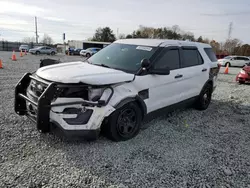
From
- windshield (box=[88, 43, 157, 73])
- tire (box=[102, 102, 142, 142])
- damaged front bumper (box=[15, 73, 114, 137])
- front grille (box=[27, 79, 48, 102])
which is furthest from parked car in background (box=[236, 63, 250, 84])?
front grille (box=[27, 79, 48, 102])

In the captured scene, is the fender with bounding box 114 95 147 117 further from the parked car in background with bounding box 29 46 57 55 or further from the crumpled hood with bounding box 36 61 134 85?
the parked car in background with bounding box 29 46 57 55

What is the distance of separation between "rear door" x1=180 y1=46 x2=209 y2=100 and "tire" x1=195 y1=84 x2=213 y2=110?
214mm

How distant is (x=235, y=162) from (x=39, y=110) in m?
3.01

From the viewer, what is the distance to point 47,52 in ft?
109

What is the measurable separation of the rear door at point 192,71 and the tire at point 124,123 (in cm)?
160

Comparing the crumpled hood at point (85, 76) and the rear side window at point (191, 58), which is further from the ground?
the rear side window at point (191, 58)

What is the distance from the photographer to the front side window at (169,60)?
4.08 m

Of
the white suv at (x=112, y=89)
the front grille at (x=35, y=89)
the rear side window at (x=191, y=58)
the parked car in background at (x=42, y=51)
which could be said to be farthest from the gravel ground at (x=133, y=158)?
the parked car in background at (x=42, y=51)

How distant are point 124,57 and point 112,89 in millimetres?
1122

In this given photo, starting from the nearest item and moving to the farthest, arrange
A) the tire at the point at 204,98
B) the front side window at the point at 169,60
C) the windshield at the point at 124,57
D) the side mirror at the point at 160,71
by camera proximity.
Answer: the side mirror at the point at 160,71
the windshield at the point at 124,57
the front side window at the point at 169,60
the tire at the point at 204,98

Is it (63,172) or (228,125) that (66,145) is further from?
(228,125)

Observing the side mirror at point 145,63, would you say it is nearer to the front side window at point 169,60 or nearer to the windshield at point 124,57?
the windshield at point 124,57

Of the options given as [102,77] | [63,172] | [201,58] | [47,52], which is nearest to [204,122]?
[201,58]

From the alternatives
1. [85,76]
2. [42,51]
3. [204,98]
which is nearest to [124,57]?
[85,76]
